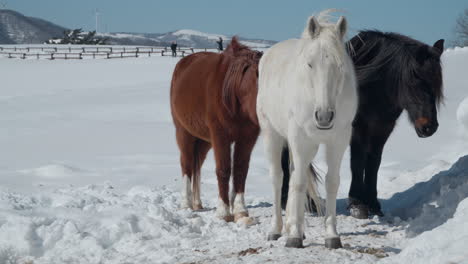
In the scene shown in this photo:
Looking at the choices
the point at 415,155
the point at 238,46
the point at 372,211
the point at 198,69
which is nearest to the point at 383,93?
the point at 372,211

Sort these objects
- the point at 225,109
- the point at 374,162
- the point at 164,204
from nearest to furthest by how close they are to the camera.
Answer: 1. the point at 225,109
2. the point at 374,162
3. the point at 164,204

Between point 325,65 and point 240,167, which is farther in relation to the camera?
point 240,167

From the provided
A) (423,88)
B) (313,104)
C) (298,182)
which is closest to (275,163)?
(298,182)

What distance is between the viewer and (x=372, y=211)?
6152 mm

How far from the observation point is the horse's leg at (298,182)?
4.45m

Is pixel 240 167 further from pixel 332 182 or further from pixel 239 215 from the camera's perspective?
pixel 332 182

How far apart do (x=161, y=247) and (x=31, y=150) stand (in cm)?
816

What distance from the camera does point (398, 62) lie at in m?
5.63

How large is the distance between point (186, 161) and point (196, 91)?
0.93 metres

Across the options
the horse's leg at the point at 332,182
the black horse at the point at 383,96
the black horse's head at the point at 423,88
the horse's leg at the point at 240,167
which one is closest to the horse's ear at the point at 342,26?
the horse's leg at the point at 332,182

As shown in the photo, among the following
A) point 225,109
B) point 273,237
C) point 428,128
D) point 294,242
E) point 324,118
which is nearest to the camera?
point 324,118

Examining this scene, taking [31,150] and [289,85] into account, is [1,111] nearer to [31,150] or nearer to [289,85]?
[31,150]

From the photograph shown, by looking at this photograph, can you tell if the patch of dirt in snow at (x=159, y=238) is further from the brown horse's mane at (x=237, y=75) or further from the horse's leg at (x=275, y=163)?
the brown horse's mane at (x=237, y=75)

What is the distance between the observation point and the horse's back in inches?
248
